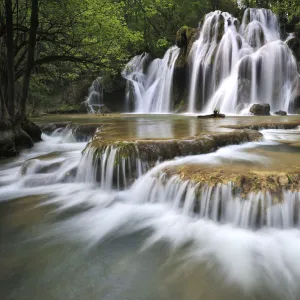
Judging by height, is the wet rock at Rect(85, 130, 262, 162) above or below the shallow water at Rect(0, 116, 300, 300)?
above

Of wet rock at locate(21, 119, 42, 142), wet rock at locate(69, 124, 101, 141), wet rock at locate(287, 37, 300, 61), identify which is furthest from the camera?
wet rock at locate(287, 37, 300, 61)

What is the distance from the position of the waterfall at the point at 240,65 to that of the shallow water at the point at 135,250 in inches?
480

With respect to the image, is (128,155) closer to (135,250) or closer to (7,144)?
(135,250)

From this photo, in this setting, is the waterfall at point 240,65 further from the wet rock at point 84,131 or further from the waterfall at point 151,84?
the wet rock at point 84,131

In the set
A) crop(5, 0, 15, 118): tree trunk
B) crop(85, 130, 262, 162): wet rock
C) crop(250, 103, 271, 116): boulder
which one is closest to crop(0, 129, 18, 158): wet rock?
crop(5, 0, 15, 118): tree trunk

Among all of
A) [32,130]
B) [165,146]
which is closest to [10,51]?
[32,130]

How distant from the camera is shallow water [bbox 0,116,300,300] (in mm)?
2830

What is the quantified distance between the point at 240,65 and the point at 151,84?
26.7ft

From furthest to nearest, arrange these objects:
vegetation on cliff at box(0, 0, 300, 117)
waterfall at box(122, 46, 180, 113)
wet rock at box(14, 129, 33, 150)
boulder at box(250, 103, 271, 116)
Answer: waterfall at box(122, 46, 180, 113) < boulder at box(250, 103, 271, 116) < wet rock at box(14, 129, 33, 150) < vegetation on cliff at box(0, 0, 300, 117)

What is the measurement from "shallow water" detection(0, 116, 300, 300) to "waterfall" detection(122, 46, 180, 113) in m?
16.6

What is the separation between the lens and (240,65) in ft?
56.5

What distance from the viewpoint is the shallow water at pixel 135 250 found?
2830 millimetres

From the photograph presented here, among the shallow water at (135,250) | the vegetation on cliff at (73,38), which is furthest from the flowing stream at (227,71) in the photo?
the shallow water at (135,250)

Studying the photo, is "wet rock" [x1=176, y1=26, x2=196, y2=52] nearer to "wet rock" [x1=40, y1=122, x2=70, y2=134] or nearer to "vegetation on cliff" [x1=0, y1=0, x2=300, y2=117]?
"vegetation on cliff" [x1=0, y1=0, x2=300, y2=117]
